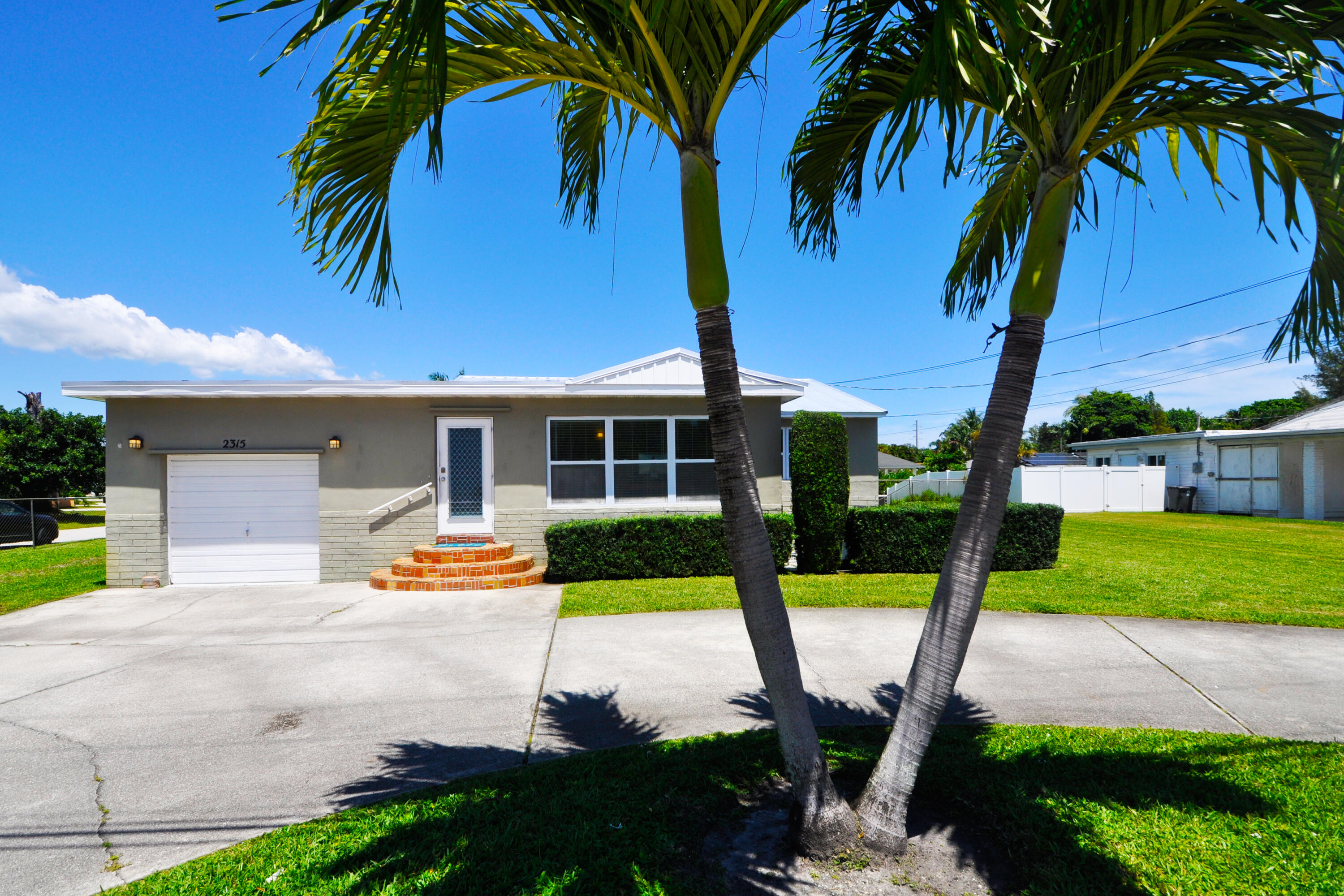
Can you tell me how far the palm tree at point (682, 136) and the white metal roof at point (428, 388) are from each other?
252 inches

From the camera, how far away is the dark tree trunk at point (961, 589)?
283 cm

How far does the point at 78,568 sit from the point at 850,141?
15558mm

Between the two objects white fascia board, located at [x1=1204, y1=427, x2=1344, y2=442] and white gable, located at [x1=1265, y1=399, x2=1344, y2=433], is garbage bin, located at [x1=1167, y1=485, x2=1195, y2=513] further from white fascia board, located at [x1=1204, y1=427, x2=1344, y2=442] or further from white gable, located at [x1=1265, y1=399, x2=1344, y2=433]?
white gable, located at [x1=1265, y1=399, x2=1344, y2=433]

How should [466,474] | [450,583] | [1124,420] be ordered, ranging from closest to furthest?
1. [450,583]
2. [466,474]
3. [1124,420]

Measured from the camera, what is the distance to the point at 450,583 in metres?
9.50

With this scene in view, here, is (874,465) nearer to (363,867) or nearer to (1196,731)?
(1196,731)

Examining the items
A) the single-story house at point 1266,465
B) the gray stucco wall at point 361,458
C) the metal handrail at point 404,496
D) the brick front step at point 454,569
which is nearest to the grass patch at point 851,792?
the brick front step at point 454,569

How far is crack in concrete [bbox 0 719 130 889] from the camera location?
2.99 metres

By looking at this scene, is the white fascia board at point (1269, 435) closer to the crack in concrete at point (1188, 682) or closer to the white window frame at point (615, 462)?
the crack in concrete at point (1188, 682)

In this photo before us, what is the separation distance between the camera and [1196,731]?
14.2 ft

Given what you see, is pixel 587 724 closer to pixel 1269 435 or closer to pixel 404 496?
pixel 404 496

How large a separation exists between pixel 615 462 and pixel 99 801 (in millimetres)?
8220

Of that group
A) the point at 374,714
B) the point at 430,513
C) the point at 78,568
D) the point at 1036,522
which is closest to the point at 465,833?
the point at 374,714

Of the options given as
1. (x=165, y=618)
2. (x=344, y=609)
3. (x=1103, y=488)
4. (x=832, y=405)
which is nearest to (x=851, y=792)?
(x=344, y=609)
